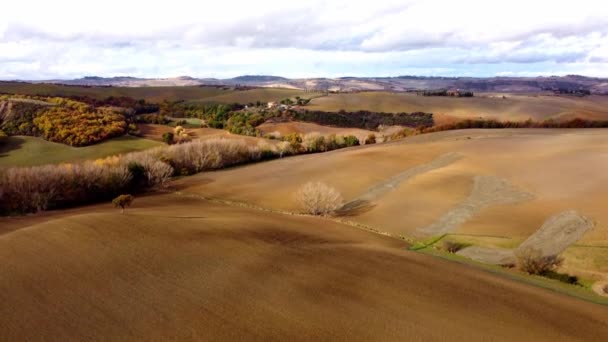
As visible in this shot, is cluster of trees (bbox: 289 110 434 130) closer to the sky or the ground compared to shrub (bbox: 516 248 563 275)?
closer to the sky

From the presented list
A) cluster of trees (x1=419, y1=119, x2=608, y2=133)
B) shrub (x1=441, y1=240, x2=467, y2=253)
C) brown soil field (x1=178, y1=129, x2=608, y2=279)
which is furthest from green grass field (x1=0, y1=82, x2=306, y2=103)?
shrub (x1=441, y1=240, x2=467, y2=253)

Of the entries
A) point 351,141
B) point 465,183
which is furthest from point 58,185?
point 351,141

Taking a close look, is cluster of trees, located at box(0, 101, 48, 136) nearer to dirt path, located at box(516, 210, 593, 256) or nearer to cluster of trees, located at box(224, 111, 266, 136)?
cluster of trees, located at box(224, 111, 266, 136)

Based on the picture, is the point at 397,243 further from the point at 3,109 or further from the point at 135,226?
the point at 3,109

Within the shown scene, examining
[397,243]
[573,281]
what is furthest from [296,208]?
[573,281]

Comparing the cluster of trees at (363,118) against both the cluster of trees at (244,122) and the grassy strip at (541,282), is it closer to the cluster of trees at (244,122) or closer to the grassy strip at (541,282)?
the cluster of trees at (244,122)

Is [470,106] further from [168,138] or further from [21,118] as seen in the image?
[21,118]
